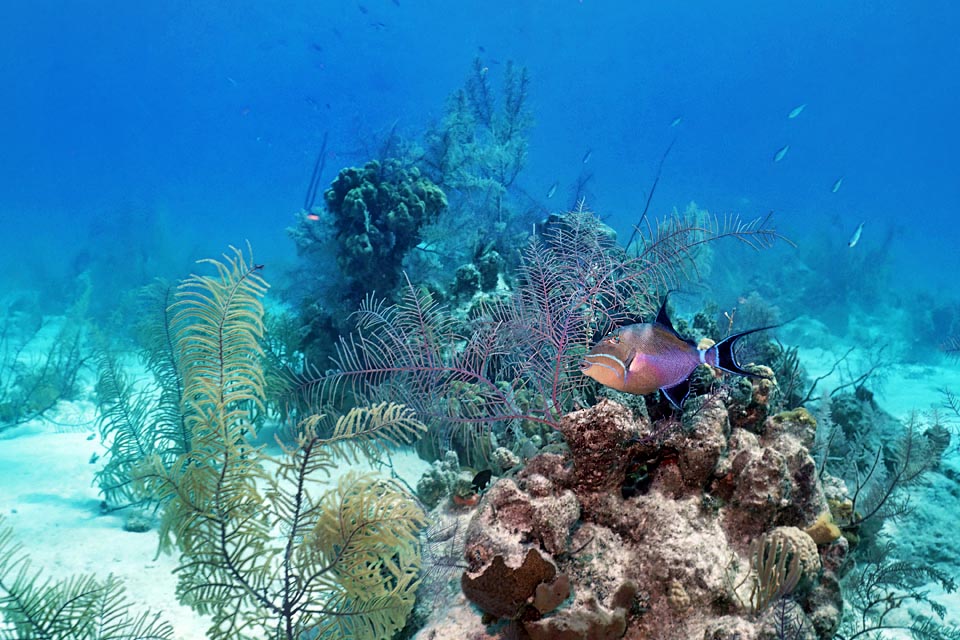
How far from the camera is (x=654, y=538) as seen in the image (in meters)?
2.47

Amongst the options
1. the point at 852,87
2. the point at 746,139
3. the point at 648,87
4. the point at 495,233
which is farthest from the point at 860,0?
the point at 495,233

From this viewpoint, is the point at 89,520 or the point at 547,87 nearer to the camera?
the point at 89,520

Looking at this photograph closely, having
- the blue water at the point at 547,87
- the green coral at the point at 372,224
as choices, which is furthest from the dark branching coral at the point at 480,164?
the blue water at the point at 547,87

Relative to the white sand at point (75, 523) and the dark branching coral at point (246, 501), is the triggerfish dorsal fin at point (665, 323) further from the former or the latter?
the white sand at point (75, 523)

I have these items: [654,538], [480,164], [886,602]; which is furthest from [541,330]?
[480,164]

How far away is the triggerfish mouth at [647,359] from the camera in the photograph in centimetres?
217

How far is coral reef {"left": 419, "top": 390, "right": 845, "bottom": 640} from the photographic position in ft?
7.04

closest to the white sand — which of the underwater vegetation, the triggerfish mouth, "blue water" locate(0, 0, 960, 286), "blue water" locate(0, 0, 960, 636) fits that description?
the underwater vegetation

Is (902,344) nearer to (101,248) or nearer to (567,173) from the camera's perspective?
(101,248)

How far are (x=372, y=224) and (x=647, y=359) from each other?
5.92 metres

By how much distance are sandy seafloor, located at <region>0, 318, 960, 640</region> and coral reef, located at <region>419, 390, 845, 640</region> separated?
184cm

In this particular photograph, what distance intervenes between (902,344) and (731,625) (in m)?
22.0

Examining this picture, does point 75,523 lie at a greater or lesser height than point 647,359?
greater

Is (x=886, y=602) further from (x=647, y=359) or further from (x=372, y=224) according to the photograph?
(x=372, y=224)
